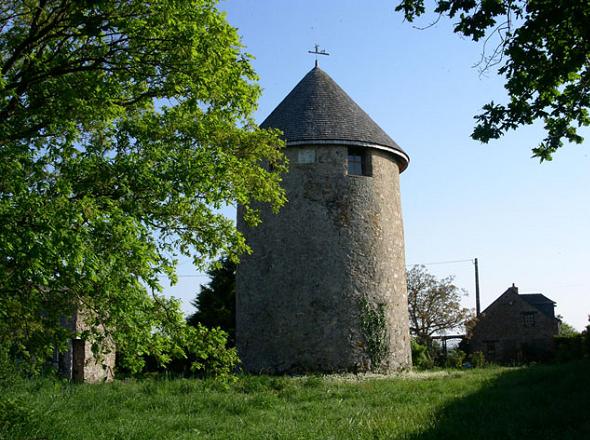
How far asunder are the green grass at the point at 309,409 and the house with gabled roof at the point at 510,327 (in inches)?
995

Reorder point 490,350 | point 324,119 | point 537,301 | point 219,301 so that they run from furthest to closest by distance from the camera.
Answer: point 537,301
point 490,350
point 219,301
point 324,119

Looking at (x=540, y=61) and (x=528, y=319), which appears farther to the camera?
(x=528, y=319)

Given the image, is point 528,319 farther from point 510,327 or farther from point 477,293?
point 477,293

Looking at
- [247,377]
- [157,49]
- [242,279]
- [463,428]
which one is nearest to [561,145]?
[463,428]

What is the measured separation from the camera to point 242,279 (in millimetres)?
20219

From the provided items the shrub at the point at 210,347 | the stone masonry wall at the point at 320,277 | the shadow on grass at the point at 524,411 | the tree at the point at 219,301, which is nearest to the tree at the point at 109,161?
the shrub at the point at 210,347

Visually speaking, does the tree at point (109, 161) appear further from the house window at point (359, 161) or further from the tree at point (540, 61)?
the house window at point (359, 161)

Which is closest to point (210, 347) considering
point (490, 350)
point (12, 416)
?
point (12, 416)

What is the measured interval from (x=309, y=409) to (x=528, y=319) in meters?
31.8

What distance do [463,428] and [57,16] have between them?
8187mm

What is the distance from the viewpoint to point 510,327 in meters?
39.9

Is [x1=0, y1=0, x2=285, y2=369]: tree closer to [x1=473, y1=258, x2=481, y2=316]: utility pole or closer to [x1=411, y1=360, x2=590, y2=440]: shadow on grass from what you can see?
[x1=411, y1=360, x2=590, y2=440]: shadow on grass

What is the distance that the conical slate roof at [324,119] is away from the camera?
1977 cm

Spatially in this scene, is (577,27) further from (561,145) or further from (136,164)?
(136,164)
